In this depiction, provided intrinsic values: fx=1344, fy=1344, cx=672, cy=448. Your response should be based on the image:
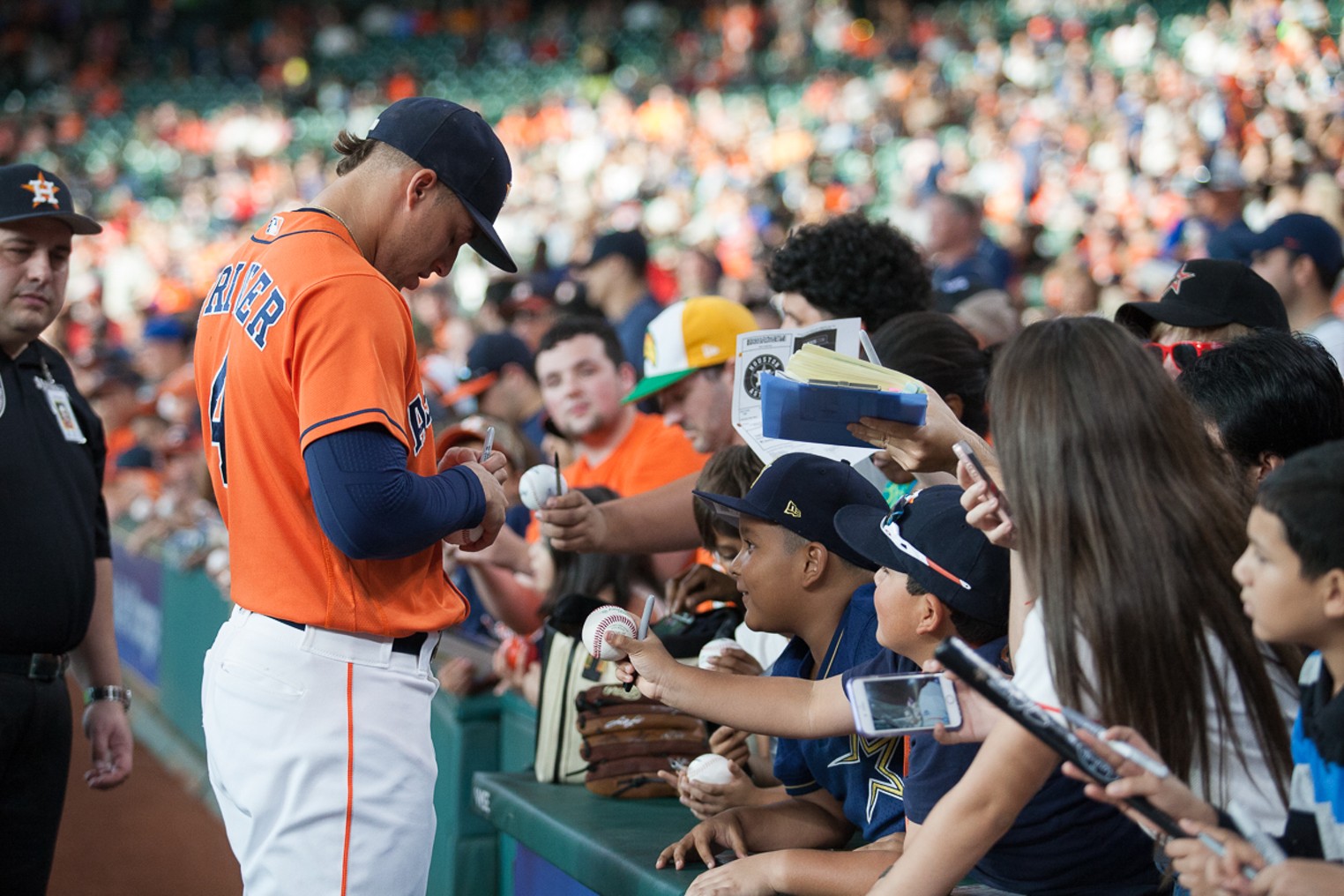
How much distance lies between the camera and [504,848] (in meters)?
3.42

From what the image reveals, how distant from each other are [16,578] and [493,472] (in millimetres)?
1336

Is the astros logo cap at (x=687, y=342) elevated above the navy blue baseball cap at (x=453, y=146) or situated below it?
below

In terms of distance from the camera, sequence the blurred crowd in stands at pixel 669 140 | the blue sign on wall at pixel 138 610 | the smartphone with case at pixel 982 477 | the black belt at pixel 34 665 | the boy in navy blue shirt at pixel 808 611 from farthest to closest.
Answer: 1. the blurred crowd in stands at pixel 669 140
2. the blue sign on wall at pixel 138 610
3. the black belt at pixel 34 665
4. the boy in navy blue shirt at pixel 808 611
5. the smartphone with case at pixel 982 477

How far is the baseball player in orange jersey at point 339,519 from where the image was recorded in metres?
2.21

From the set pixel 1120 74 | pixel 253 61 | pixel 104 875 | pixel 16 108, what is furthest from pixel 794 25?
pixel 104 875

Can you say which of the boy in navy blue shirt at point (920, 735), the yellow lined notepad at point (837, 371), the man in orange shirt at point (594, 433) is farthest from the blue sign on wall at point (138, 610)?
the yellow lined notepad at point (837, 371)

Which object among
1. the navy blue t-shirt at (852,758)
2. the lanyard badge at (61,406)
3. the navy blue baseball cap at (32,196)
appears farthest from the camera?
the lanyard badge at (61,406)

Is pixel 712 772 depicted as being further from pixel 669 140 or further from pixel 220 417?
pixel 669 140

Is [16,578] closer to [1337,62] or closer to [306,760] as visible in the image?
[306,760]

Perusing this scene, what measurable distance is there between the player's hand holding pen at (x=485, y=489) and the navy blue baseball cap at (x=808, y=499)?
1.47ft

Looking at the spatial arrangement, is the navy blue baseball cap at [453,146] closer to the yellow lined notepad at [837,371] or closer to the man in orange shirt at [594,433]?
the yellow lined notepad at [837,371]

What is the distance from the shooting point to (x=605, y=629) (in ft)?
7.72

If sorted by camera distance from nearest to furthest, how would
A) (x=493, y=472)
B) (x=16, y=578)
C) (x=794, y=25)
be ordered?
(x=493, y=472)
(x=16, y=578)
(x=794, y=25)

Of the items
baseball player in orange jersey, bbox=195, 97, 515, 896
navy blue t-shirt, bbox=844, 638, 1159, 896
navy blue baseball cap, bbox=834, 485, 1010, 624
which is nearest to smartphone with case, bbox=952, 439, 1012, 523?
navy blue baseball cap, bbox=834, 485, 1010, 624
